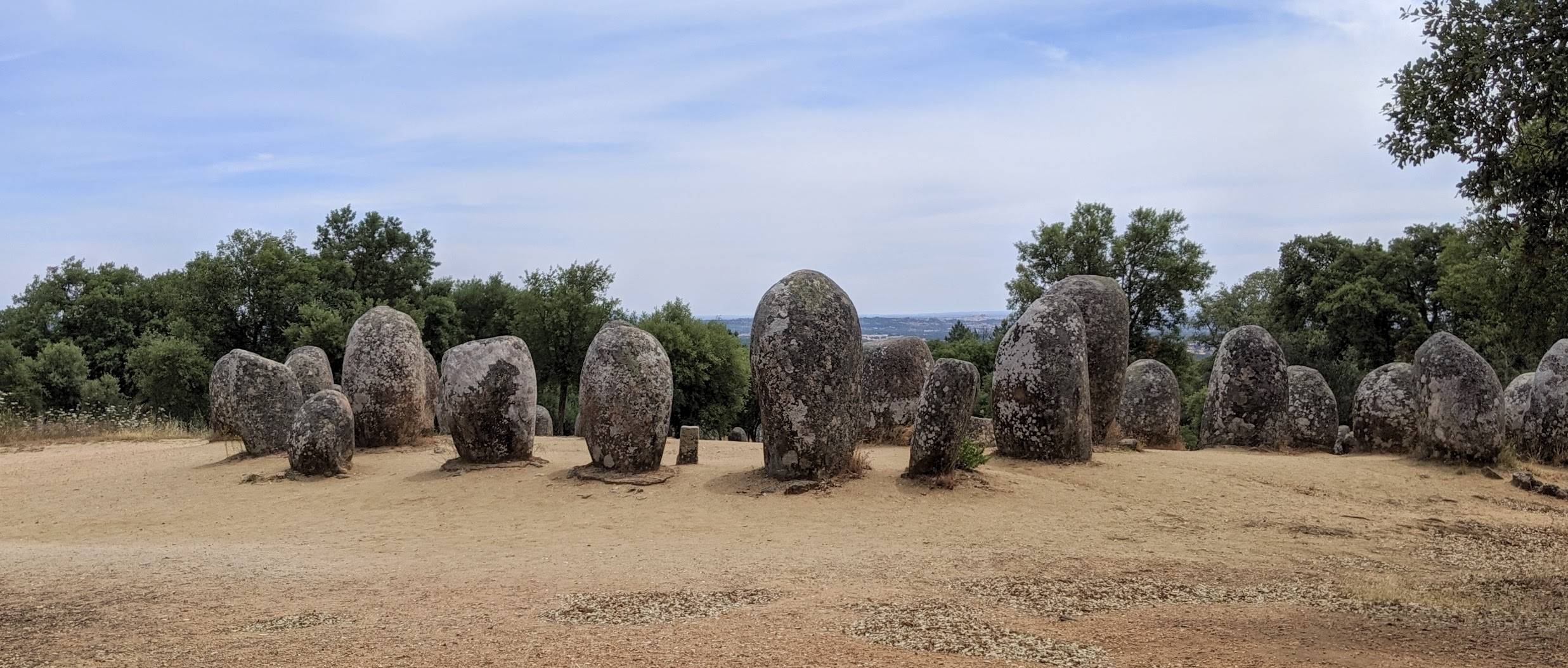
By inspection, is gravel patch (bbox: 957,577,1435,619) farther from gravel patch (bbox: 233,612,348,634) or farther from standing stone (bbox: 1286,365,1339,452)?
standing stone (bbox: 1286,365,1339,452)

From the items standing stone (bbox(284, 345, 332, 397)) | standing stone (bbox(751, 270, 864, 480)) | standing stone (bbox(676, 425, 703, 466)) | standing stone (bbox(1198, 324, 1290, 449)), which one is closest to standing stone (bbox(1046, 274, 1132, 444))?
standing stone (bbox(1198, 324, 1290, 449))

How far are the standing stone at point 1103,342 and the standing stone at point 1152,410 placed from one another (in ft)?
7.64

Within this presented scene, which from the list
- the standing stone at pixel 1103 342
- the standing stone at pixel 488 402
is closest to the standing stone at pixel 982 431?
the standing stone at pixel 1103 342

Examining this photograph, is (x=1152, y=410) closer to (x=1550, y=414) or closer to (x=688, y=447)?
(x=1550, y=414)

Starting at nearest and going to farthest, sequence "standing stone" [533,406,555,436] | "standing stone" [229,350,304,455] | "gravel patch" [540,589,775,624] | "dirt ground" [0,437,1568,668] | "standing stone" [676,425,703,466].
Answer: "dirt ground" [0,437,1568,668]
"gravel patch" [540,589,775,624]
"standing stone" [676,425,703,466]
"standing stone" [229,350,304,455]
"standing stone" [533,406,555,436]

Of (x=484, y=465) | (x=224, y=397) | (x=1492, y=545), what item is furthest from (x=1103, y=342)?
(x=224, y=397)

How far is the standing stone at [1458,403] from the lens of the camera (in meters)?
13.8

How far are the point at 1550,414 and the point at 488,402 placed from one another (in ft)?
51.7

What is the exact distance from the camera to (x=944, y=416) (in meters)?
11.6

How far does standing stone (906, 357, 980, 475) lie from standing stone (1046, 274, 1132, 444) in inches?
181

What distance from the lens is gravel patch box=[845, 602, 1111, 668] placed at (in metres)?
5.43

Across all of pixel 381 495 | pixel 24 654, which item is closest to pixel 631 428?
pixel 381 495

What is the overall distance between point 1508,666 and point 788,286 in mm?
8086

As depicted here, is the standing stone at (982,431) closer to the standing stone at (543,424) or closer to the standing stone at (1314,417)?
the standing stone at (1314,417)
